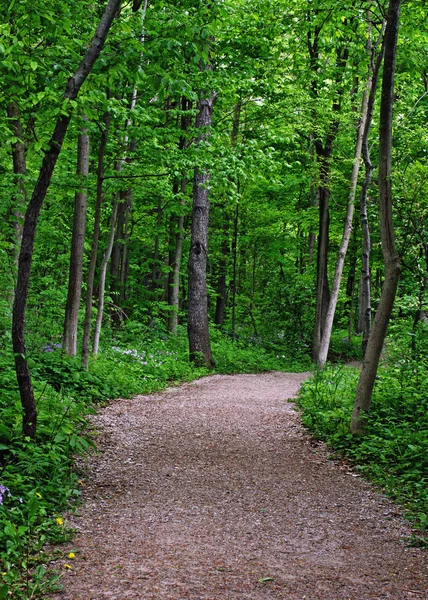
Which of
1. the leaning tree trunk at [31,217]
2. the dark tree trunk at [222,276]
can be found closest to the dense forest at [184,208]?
the leaning tree trunk at [31,217]

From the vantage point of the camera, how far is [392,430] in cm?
620

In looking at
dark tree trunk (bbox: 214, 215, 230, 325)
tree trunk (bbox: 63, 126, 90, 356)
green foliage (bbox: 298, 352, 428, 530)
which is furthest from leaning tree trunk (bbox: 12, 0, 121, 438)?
dark tree trunk (bbox: 214, 215, 230, 325)

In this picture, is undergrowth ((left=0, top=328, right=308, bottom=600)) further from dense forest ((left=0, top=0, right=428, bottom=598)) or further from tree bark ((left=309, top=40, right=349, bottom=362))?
tree bark ((left=309, top=40, right=349, bottom=362))

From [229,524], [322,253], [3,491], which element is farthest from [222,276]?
[3,491]

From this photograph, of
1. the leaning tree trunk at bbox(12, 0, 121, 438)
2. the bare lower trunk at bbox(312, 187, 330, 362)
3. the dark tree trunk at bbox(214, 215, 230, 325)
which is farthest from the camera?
the dark tree trunk at bbox(214, 215, 230, 325)

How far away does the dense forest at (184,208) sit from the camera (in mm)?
4434

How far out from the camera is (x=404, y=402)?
22.4ft

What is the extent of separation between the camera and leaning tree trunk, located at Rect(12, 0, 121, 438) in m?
4.30

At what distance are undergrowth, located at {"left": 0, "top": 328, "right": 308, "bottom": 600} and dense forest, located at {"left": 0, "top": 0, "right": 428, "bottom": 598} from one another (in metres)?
0.02

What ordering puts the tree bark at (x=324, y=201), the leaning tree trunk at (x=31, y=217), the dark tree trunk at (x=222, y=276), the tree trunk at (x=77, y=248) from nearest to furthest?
the leaning tree trunk at (x=31, y=217) < the tree trunk at (x=77, y=248) < the tree bark at (x=324, y=201) < the dark tree trunk at (x=222, y=276)

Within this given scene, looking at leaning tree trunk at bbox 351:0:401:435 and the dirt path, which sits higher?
leaning tree trunk at bbox 351:0:401:435

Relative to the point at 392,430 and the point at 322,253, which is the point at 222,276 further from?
the point at 392,430

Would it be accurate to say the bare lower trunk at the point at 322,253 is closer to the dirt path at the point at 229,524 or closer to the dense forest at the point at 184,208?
the dense forest at the point at 184,208

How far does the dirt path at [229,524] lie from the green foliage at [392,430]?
0.78 feet
